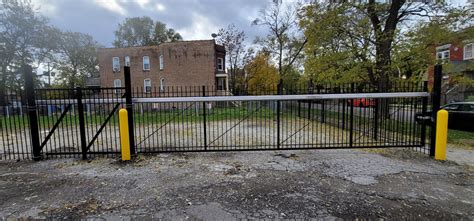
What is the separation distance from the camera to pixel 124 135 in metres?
5.71

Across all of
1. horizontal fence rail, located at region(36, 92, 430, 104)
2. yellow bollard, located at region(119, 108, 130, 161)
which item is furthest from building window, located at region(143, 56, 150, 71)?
yellow bollard, located at region(119, 108, 130, 161)

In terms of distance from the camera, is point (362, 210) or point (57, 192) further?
point (57, 192)

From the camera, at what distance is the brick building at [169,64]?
25500 mm

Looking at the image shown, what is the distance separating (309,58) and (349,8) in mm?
2742

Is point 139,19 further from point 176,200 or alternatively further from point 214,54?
point 176,200

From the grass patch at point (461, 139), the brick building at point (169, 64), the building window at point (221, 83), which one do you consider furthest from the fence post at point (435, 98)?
the building window at point (221, 83)

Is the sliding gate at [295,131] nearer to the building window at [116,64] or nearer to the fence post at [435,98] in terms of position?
the fence post at [435,98]

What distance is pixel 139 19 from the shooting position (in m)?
45.6

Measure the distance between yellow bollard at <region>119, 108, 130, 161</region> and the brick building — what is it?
61.7 ft

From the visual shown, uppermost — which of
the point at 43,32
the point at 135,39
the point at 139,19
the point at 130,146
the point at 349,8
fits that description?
the point at 139,19

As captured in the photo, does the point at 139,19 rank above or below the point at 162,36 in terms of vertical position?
above

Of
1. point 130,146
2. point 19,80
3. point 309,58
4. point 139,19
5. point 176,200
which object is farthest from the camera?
point 139,19

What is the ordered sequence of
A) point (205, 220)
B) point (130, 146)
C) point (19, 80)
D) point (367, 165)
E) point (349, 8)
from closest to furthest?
point (205, 220) → point (367, 165) → point (130, 146) → point (349, 8) → point (19, 80)

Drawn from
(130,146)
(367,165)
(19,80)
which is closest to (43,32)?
(19,80)
